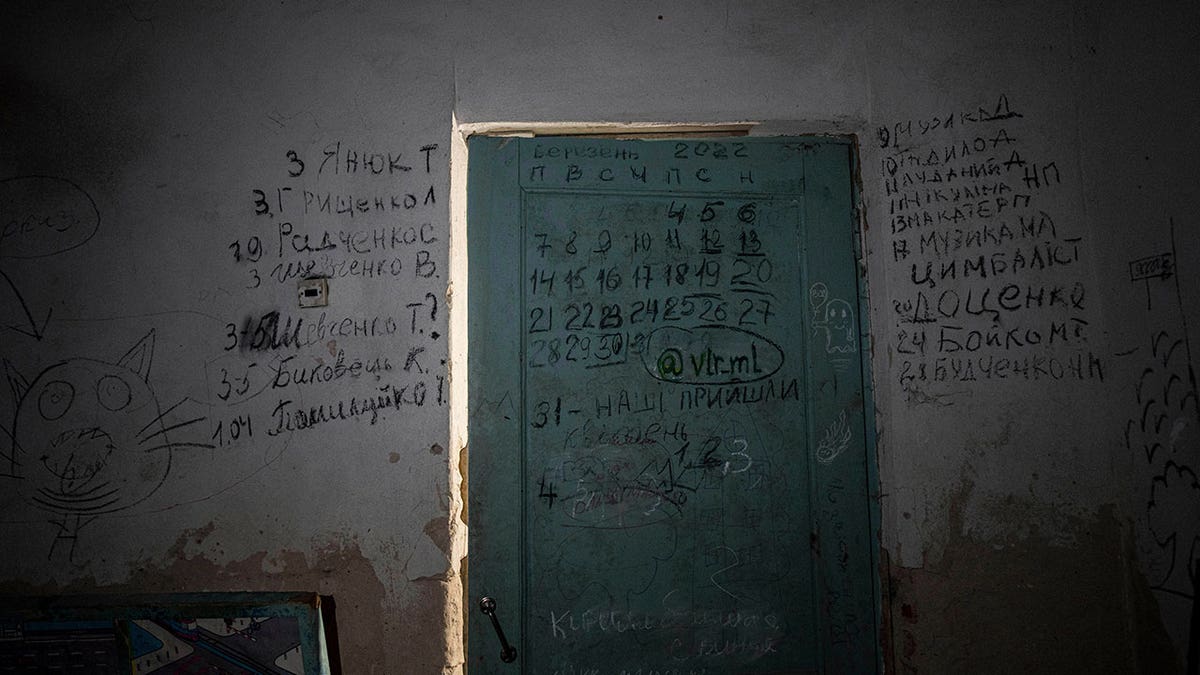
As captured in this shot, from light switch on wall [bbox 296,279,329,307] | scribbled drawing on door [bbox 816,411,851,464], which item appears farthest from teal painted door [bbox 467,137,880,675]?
light switch on wall [bbox 296,279,329,307]

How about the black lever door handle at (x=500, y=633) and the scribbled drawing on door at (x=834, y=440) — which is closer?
the black lever door handle at (x=500, y=633)

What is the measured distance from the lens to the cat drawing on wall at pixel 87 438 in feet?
7.42

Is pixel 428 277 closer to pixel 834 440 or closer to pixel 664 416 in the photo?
pixel 664 416

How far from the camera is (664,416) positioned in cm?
232

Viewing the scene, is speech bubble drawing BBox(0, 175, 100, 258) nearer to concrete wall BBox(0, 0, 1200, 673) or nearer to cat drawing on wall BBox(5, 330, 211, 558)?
concrete wall BBox(0, 0, 1200, 673)

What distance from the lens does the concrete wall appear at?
2.24 meters

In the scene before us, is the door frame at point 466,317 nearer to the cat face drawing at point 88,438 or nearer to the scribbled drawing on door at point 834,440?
the scribbled drawing on door at point 834,440

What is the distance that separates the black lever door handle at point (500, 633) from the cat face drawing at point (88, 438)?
49.1 inches

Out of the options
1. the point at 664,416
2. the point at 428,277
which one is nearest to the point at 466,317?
the point at 428,277

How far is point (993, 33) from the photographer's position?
2434mm

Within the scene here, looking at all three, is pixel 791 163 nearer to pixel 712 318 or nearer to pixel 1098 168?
pixel 712 318

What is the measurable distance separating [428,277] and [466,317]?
0.20 meters

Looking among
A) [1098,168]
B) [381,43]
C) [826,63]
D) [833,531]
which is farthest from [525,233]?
[1098,168]

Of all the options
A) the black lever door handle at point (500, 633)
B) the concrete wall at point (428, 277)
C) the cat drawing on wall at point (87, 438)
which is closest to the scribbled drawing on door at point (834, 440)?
the concrete wall at point (428, 277)
